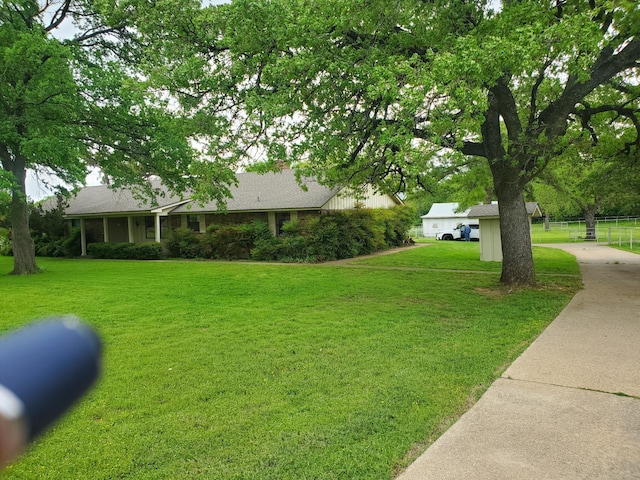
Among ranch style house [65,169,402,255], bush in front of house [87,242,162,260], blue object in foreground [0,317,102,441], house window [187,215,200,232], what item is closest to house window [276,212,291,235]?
ranch style house [65,169,402,255]

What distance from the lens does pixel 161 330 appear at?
7789 mm

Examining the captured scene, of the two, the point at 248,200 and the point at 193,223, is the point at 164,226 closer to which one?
the point at 193,223

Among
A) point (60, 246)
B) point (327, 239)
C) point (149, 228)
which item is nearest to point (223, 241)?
point (327, 239)

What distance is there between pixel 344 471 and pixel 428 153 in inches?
270

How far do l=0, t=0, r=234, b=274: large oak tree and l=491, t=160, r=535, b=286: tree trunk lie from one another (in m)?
7.35

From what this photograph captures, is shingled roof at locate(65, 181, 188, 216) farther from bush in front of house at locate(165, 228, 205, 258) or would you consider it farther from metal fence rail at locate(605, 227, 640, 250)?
metal fence rail at locate(605, 227, 640, 250)

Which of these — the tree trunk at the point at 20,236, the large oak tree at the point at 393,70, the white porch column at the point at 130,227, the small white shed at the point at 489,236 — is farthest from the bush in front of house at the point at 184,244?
the large oak tree at the point at 393,70

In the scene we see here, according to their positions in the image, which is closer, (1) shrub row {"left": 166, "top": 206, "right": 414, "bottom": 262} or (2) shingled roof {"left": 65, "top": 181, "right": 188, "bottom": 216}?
(1) shrub row {"left": 166, "top": 206, "right": 414, "bottom": 262}

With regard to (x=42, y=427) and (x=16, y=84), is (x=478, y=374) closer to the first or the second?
(x=42, y=427)

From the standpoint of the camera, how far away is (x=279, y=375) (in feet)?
17.3

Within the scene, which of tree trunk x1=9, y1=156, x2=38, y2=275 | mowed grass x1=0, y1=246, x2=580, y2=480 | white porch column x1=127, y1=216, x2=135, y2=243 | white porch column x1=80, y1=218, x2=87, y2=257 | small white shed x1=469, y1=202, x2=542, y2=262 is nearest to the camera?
mowed grass x1=0, y1=246, x2=580, y2=480

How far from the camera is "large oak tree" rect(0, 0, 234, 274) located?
1440 cm

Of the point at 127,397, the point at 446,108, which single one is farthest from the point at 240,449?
the point at 446,108

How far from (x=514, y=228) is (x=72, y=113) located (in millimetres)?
15248
